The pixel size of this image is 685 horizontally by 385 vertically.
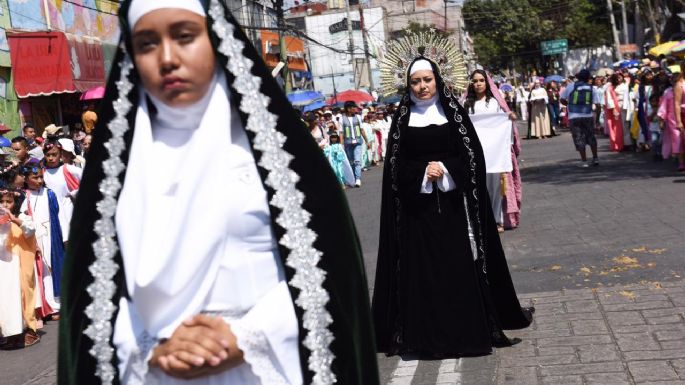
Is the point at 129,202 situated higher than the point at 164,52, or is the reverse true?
the point at 164,52

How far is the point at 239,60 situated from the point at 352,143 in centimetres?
2170

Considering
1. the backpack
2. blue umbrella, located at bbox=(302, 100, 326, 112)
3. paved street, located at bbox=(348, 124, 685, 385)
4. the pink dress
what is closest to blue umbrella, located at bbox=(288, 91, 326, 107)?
blue umbrella, located at bbox=(302, 100, 326, 112)

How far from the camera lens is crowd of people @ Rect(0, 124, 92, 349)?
31.1 ft

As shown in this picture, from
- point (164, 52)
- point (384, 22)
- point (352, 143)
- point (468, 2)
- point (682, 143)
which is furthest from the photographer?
point (468, 2)

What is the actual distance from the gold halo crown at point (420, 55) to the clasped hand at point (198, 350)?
201 inches

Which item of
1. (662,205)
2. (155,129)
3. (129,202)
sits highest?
(155,129)

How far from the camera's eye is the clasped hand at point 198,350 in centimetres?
271

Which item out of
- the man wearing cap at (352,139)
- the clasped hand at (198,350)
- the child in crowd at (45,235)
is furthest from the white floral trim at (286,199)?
the man wearing cap at (352,139)

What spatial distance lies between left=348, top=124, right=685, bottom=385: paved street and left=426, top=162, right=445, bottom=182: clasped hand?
1.26 metres

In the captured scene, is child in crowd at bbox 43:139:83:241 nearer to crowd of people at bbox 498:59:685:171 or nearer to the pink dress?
crowd of people at bbox 498:59:685:171

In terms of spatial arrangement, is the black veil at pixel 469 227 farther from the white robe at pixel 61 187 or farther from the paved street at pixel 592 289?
the white robe at pixel 61 187

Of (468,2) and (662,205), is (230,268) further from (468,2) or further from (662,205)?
(468,2)

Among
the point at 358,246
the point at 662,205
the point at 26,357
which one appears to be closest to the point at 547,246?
the point at 662,205

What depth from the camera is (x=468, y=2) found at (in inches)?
3216
